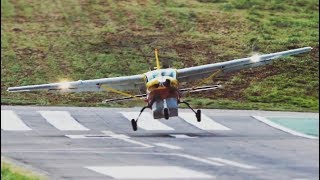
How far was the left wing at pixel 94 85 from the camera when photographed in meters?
42.6

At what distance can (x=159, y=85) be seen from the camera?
38656 millimetres

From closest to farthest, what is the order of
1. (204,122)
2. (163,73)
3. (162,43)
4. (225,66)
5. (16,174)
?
(16,174) < (163,73) < (225,66) < (204,122) < (162,43)

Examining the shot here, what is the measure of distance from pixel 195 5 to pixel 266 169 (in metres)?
50.6

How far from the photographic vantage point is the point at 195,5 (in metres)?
81.8

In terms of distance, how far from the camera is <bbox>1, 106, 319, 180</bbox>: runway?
3125cm

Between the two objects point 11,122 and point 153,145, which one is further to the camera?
point 11,122

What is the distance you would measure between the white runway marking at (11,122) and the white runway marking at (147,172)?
14207mm

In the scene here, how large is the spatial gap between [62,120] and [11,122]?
9.07ft

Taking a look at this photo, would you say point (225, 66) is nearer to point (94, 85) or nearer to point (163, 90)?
point (94, 85)

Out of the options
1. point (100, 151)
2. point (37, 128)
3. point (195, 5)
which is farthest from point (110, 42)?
point (100, 151)

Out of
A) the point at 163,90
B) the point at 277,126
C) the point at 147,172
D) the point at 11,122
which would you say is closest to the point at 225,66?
the point at 277,126

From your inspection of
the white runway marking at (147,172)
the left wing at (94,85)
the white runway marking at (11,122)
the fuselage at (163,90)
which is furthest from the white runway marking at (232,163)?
the white runway marking at (11,122)

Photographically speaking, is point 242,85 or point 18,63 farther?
point 18,63

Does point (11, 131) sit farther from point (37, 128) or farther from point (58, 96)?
point (58, 96)
